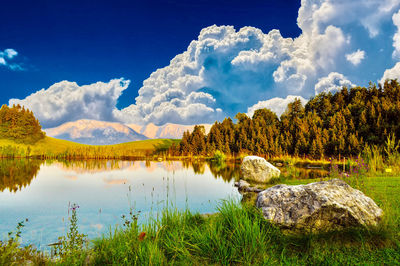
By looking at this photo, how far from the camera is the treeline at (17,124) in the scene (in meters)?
46.4

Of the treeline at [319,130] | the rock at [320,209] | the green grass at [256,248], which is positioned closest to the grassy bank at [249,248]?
the green grass at [256,248]

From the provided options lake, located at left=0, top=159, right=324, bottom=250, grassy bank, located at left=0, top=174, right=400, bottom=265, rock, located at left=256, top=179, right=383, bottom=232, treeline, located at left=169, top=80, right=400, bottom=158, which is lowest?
lake, located at left=0, top=159, right=324, bottom=250

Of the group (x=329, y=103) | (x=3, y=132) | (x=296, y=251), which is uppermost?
(x=329, y=103)

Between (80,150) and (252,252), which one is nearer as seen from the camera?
(252,252)

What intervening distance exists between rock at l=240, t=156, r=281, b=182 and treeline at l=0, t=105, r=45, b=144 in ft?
173

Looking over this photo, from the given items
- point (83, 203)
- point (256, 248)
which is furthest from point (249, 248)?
point (83, 203)

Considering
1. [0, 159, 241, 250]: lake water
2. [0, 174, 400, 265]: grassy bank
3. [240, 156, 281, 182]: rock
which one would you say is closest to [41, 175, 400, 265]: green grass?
[0, 174, 400, 265]: grassy bank

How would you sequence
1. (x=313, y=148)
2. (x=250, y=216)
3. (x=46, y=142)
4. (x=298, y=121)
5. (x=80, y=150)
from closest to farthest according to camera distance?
(x=250, y=216)
(x=313, y=148)
(x=298, y=121)
(x=80, y=150)
(x=46, y=142)

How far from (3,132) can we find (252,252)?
5947cm

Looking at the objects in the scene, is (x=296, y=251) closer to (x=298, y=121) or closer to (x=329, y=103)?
(x=298, y=121)

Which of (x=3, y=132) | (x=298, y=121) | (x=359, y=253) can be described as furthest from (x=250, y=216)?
(x=3, y=132)

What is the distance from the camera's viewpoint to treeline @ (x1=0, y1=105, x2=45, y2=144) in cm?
4644

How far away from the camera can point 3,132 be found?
151 feet

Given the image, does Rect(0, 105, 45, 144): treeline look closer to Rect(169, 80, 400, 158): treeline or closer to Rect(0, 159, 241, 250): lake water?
Rect(169, 80, 400, 158): treeline
